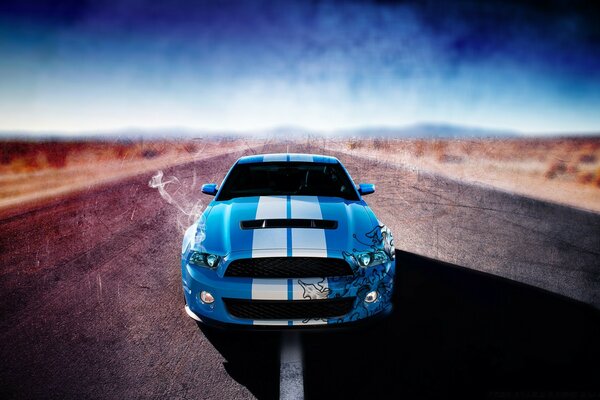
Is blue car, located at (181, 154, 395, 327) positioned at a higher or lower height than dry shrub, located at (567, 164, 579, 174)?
higher

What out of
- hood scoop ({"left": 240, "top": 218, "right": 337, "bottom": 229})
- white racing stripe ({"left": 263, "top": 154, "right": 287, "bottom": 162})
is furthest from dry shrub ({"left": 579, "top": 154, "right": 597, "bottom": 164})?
hood scoop ({"left": 240, "top": 218, "right": 337, "bottom": 229})

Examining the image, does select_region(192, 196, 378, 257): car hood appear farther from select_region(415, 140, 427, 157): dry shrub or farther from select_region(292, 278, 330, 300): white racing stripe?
select_region(415, 140, 427, 157): dry shrub

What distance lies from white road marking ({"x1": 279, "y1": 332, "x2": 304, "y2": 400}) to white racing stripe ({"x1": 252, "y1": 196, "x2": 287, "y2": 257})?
22.7 inches

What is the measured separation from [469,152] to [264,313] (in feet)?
60.2

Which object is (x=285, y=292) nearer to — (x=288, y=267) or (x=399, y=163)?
(x=288, y=267)

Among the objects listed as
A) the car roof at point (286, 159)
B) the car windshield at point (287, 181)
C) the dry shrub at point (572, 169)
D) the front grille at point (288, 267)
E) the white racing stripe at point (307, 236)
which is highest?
the car roof at point (286, 159)

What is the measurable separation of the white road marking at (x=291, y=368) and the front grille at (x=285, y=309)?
142mm

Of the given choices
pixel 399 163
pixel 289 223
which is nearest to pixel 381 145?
pixel 399 163

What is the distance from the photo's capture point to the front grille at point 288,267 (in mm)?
2492

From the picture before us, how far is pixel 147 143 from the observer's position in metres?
17.5

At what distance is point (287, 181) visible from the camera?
400cm

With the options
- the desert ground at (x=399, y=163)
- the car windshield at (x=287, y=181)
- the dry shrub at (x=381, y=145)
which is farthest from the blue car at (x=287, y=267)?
the dry shrub at (x=381, y=145)

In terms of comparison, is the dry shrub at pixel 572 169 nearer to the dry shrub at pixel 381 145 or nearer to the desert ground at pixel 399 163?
the desert ground at pixel 399 163

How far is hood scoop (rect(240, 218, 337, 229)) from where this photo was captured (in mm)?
2906
